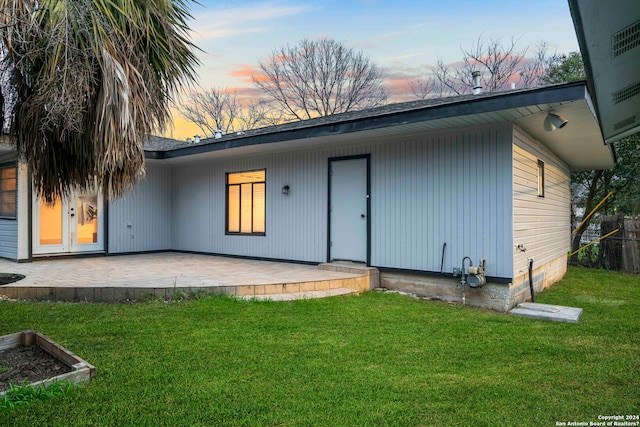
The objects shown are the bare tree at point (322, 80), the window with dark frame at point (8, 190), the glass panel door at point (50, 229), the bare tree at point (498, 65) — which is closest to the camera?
the window with dark frame at point (8, 190)

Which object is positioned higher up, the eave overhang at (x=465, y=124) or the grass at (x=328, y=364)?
the eave overhang at (x=465, y=124)

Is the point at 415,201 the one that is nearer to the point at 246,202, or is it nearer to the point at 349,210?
the point at 349,210

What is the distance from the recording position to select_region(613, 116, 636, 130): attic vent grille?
9.05 ft

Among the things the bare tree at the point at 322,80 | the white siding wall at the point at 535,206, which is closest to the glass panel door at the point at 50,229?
the white siding wall at the point at 535,206

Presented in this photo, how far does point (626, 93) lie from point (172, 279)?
5.77 metres

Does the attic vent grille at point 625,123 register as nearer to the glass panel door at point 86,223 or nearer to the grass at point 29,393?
the grass at point 29,393

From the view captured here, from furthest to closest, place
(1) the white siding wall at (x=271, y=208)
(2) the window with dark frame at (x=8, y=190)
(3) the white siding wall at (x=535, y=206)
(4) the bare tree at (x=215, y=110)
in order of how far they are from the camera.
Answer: (4) the bare tree at (x=215, y=110), (2) the window with dark frame at (x=8, y=190), (1) the white siding wall at (x=271, y=208), (3) the white siding wall at (x=535, y=206)

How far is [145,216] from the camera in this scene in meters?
10.2

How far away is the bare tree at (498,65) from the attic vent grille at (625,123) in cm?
1631

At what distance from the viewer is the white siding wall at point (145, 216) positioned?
970cm

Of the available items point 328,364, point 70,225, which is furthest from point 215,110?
point 328,364

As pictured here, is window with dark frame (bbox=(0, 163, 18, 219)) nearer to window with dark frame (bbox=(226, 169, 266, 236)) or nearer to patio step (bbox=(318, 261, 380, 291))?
window with dark frame (bbox=(226, 169, 266, 236))

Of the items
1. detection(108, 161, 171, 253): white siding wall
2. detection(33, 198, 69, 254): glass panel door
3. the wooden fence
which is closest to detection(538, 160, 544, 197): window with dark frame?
the wooden fence

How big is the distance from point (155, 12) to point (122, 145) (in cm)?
114
